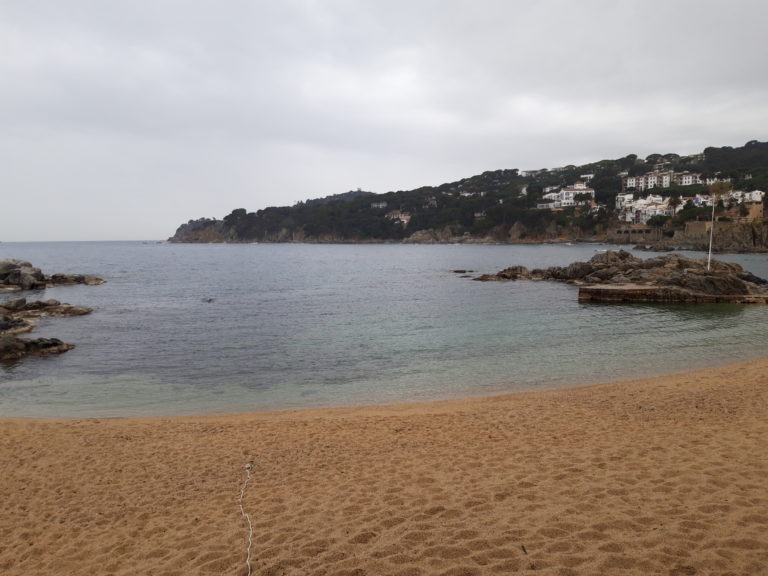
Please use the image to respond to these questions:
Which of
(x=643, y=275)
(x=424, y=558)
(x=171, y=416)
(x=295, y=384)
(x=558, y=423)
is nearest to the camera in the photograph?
(x=424, y=558)

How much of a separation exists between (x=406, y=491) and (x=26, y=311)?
31914mm

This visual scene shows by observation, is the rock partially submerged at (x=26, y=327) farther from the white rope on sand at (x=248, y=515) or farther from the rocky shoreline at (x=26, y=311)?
the white rope on sand at (x=248, y=515)

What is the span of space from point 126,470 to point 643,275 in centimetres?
4102

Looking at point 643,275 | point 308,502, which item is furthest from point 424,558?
point 643,275

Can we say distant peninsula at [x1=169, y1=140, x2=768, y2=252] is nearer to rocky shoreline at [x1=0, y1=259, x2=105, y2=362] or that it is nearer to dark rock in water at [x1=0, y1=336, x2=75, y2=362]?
rocky shoreline at [x1=0, y1=259, x2=105, y2=362]

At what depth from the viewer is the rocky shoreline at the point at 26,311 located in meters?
18.9

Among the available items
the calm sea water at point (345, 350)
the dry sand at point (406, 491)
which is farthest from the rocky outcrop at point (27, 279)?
the dry sand at point (406, 491)

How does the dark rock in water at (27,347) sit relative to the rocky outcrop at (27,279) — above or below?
below

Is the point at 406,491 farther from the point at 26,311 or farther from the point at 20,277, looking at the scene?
the point at 20,277

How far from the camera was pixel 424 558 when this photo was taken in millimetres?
4797

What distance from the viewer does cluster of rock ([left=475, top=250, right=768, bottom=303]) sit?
111ft

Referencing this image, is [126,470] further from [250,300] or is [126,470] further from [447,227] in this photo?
[447,227]

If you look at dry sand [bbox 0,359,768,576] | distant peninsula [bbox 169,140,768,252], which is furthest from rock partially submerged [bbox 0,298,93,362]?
distant peninsula [bbox 169,140,768,252]

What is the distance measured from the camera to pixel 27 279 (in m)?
46.1
